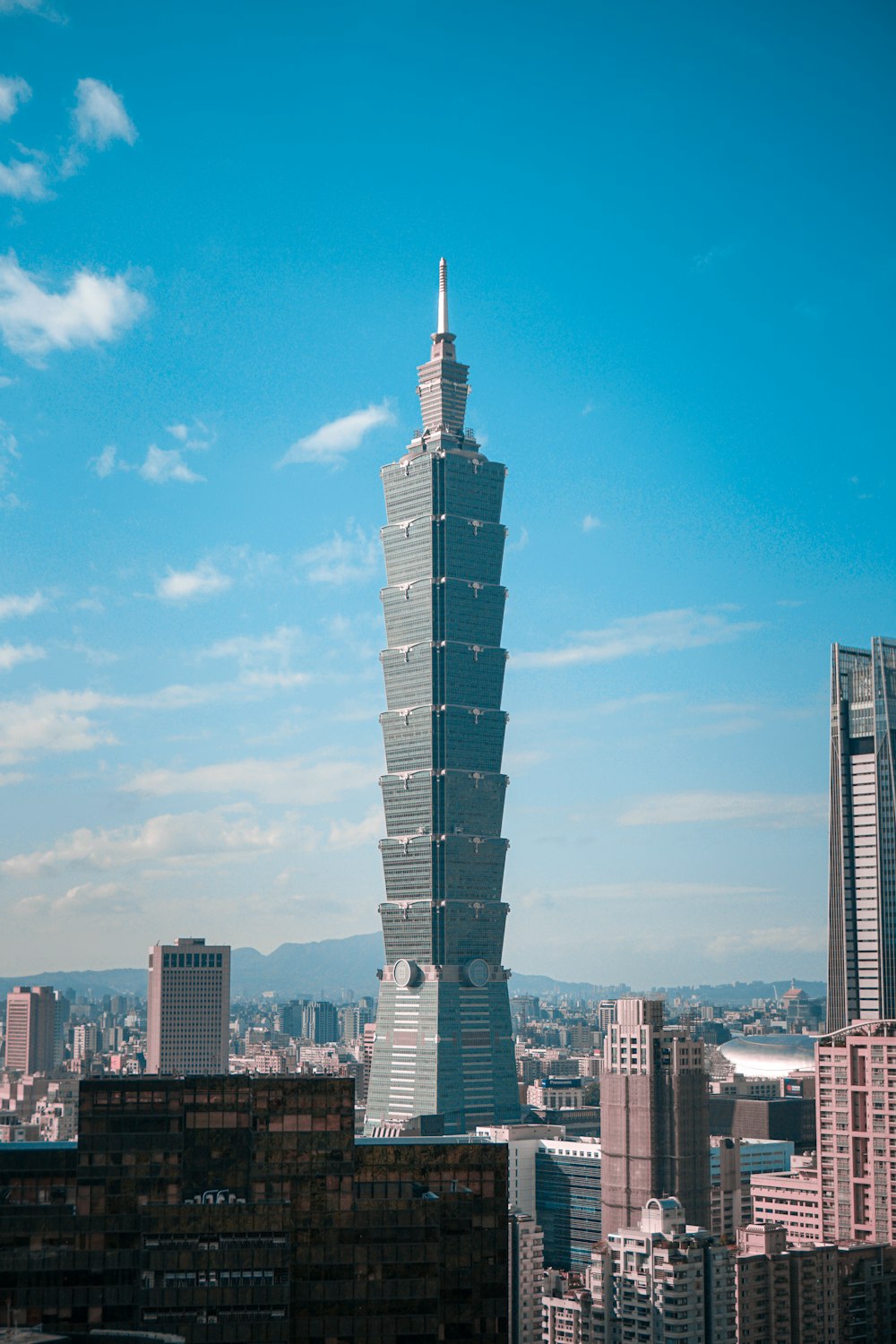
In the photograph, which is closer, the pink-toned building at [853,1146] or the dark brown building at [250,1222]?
the dark brown building at [250,1222]

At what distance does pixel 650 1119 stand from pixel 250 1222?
386ft

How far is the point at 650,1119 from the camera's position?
18700cm

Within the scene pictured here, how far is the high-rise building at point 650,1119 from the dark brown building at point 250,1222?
10102 centimetres

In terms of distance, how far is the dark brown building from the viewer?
72.6 meters

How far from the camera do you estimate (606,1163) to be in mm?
189375

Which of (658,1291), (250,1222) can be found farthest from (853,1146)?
(250,1222)

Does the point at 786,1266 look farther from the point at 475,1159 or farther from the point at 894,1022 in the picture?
the point at 475,1159

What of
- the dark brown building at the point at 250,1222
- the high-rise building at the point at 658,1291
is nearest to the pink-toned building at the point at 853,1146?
the high-rise building at the point at 658,1291

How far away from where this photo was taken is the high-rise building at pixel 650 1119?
599 ft

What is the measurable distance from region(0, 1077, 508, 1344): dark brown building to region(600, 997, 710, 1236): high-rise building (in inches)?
3977

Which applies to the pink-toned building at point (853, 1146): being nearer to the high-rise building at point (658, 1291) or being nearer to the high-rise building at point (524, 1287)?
the high-rise building at point (658, 1291)

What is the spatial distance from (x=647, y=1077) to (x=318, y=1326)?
118 meters

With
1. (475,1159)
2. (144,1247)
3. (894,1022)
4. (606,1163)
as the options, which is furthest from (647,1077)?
(144,1247)

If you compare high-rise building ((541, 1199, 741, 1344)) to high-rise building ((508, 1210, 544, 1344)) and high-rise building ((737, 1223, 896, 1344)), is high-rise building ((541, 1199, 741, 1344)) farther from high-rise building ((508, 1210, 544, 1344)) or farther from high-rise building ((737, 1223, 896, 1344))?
high-rise building ((508, 1210, 544, 1344))
